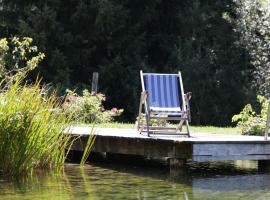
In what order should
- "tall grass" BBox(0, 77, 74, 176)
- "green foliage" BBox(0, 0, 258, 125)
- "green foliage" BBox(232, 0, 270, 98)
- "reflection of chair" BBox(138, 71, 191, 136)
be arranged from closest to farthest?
"tall grass" BBox(0, 77, 74, 176)
"reflection of chair" BBox(138, 71, 191, 136)
"green foliage" BBox(0, 0, 258, 125)
"green foliage" BBox(232, 0, 270, 98)

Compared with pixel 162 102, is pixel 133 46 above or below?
above

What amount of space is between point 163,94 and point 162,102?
0.58 ft

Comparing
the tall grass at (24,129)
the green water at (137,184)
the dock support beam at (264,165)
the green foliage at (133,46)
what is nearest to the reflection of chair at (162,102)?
the green water at (137,184)

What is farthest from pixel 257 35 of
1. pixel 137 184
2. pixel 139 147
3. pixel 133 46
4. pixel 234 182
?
pixel 137 184

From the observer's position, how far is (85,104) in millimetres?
13898

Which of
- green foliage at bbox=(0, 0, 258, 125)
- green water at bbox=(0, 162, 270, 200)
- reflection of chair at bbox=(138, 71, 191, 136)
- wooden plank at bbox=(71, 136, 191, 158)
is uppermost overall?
green foliage at bbox=(0, 0, 258, 125)

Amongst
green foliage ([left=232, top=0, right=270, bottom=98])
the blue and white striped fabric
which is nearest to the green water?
the blue and white striped fabric

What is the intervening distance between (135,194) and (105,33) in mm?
14465

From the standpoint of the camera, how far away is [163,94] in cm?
1011

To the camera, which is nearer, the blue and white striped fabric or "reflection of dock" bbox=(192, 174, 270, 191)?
"reflection of dock" bbox=(192, 174, 270, 191)

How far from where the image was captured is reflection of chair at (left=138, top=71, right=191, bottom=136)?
31.2 feet

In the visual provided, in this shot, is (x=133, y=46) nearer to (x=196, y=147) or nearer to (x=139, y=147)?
(x=139, y=147)

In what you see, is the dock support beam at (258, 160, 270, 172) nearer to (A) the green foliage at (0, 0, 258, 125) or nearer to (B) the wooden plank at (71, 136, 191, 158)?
(B) the wooden plank at (71, 136, 191, 158)

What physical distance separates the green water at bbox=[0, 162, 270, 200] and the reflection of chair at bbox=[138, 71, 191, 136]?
90 cm
